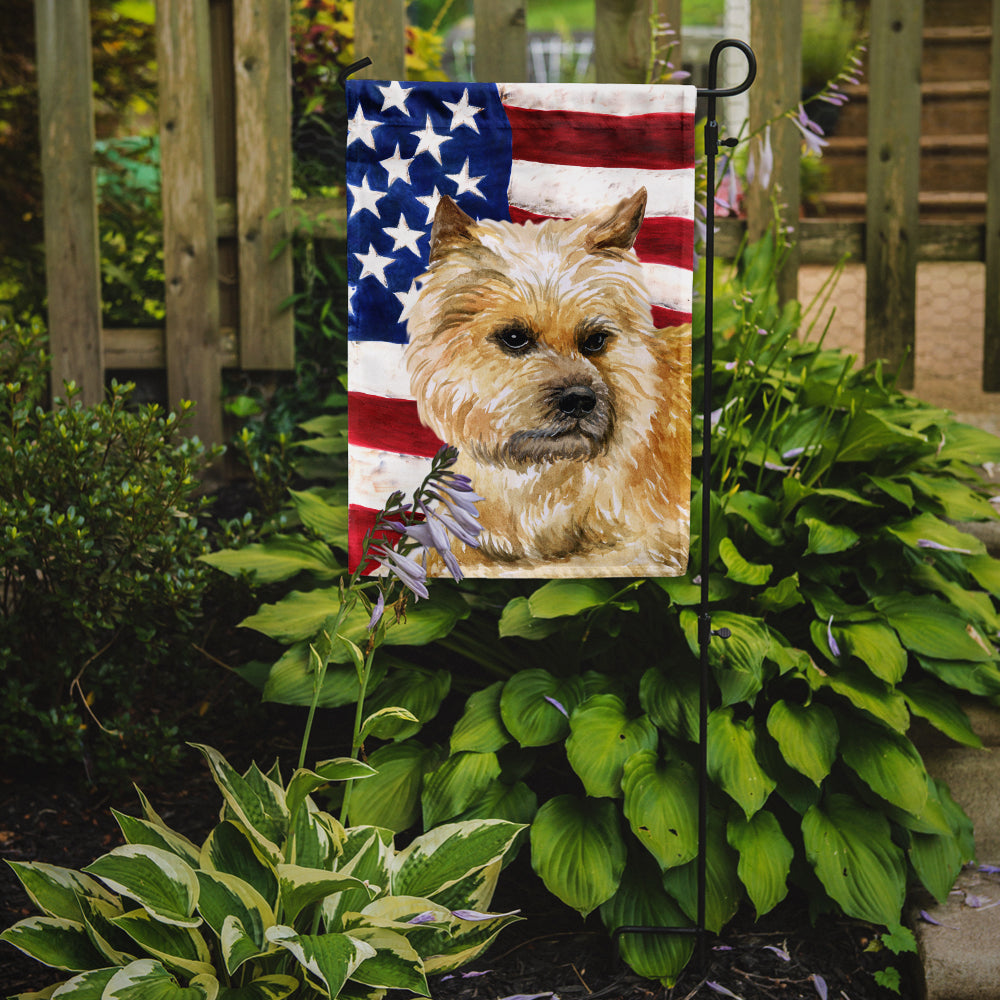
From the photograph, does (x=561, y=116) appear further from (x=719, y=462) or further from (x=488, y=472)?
(x=719, y=462)

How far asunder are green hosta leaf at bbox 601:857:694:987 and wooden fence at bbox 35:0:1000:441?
218 centimetres

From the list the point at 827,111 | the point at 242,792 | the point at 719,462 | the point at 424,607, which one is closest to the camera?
the point at 242,792

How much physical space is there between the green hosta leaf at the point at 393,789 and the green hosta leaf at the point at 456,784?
0.29 ft

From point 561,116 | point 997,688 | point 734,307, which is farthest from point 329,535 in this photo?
point 997,688

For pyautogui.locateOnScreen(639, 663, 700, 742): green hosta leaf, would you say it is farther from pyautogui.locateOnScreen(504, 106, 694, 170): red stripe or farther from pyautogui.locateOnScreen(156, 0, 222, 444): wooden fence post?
pyautogui.locateOnScreen(156, 0, 222, 444): wooden fence post

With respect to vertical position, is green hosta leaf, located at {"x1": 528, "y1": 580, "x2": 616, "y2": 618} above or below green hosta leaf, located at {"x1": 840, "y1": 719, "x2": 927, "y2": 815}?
above

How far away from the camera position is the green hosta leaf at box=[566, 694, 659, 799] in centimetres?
191

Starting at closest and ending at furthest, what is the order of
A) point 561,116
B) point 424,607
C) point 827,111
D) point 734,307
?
point 561,116 < point 424,607 < point 734,307 < point 827,111

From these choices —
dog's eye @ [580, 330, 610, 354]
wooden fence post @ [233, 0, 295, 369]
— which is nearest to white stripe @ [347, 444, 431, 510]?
dog's eye @ [580, 330, 610, 354]

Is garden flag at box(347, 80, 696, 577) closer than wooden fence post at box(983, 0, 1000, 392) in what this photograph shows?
Yes

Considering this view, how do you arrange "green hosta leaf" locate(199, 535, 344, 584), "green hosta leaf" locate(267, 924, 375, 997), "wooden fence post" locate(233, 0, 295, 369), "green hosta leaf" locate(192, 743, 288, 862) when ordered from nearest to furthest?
"green hosta leaf" locate(267, 924, 375, 997) → "green hosta leaf" locate(192, 743, 288, 862) → "green hosta leaf" locate(199, 535, 344, 584) → "wooden fence post" locate(233, 0, 295, 369)

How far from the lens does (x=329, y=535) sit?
2.46 m

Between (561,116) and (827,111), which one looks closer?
(561,116)

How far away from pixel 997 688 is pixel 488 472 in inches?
50.5
